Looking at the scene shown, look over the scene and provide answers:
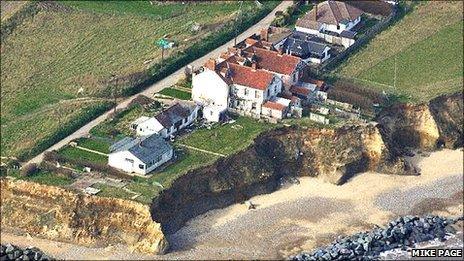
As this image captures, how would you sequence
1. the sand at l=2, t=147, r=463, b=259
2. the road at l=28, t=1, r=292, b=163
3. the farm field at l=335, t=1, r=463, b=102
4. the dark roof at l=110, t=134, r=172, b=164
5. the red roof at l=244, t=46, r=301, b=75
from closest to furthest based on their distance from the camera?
the sand at l=2, t=147, r=463, b=259, the dark roof at l=110, t=134, r=172, b=164, the road at l=28, t=1, r=292, b=163, the red roof at l=244, t=46, r=301, b=75, the farm field at l=335, t=1, r=463, b=102

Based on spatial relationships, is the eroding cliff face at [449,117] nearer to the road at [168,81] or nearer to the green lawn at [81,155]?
the road at [168,81]

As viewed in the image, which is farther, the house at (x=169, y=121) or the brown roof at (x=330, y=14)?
the brown roof at (x=330, y=14)


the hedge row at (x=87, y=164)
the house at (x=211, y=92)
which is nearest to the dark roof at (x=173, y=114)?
the house at (x=211, y=92)

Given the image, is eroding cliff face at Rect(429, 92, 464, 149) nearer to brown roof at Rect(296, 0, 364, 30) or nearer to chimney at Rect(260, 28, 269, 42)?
brown roof at Rect(296, 0, 364, 30)

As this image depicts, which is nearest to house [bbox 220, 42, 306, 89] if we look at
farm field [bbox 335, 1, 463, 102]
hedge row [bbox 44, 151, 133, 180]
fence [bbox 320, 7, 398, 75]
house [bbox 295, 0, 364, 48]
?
fence [bbox 320, 7, 398, 75]

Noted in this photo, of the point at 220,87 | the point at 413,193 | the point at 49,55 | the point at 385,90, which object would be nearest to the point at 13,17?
the point at 49,55

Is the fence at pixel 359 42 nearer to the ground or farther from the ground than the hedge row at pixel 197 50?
nearer to the ground
